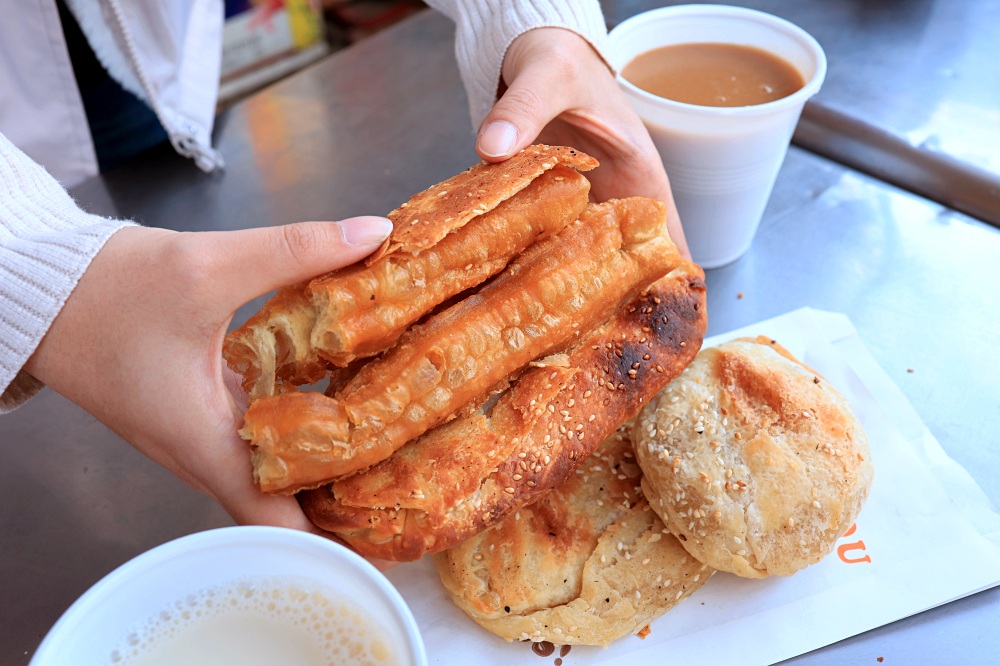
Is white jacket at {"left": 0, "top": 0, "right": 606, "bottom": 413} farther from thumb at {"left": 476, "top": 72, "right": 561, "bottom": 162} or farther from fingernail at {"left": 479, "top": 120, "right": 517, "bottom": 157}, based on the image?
fingernail at {"left": 479, "top": 120, "right": 517, "bottom": 157}

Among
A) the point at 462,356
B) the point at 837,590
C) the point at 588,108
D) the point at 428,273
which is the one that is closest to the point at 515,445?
the point at 462,356

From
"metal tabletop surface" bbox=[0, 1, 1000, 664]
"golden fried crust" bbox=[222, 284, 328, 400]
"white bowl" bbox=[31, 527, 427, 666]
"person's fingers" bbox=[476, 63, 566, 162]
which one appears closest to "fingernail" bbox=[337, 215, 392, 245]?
"golden fried crust" bbox=[222, 284, 328, 400]

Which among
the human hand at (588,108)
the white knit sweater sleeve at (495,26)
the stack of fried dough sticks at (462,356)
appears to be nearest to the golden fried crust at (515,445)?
the stack of fried dough sticks at (462,356)

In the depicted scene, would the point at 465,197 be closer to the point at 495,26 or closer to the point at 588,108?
the point at 588,108

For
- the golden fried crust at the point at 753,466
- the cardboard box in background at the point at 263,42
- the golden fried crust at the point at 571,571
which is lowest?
the cardboard box in background at the point at 263,42

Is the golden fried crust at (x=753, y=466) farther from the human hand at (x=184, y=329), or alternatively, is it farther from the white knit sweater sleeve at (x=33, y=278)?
the white knit sweater sleeve at (x=33, y=278)

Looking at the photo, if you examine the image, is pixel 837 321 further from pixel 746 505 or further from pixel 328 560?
pixel 328 560

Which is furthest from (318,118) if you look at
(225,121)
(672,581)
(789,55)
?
(672,581)

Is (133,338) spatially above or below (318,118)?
above
